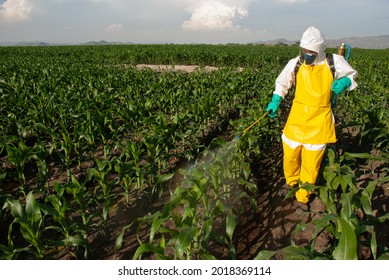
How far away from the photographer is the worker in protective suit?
2.90 metres


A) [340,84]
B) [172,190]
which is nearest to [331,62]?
[340,84]

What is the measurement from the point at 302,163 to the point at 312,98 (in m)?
0.83

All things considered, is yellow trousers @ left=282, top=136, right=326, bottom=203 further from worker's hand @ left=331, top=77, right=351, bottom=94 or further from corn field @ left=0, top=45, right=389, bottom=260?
worker's hand @ left=331, top=77, right=351, bottom=94

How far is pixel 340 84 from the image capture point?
2.85m

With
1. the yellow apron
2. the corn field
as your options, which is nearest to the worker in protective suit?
the yellow apron

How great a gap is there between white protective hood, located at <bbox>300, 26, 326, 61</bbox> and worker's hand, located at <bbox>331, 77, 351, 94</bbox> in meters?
0.36

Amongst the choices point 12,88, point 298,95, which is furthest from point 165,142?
point 12,88

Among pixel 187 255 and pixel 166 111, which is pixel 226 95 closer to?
pixel 166 111

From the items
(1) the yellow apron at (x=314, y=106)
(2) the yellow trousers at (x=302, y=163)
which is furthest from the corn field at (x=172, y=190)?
(1) the yellow apron at (x=314, y=106)

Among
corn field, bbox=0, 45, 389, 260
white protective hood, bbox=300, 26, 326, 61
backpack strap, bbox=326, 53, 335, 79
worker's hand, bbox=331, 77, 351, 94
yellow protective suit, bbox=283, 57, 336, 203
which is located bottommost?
corn field, bbox=0, 45, 389, 260

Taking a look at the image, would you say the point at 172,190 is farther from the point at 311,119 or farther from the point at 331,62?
the point at 331,62

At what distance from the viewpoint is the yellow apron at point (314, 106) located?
2.95m

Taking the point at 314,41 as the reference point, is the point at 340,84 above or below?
below

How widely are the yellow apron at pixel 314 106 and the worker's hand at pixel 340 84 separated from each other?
0.23ft
